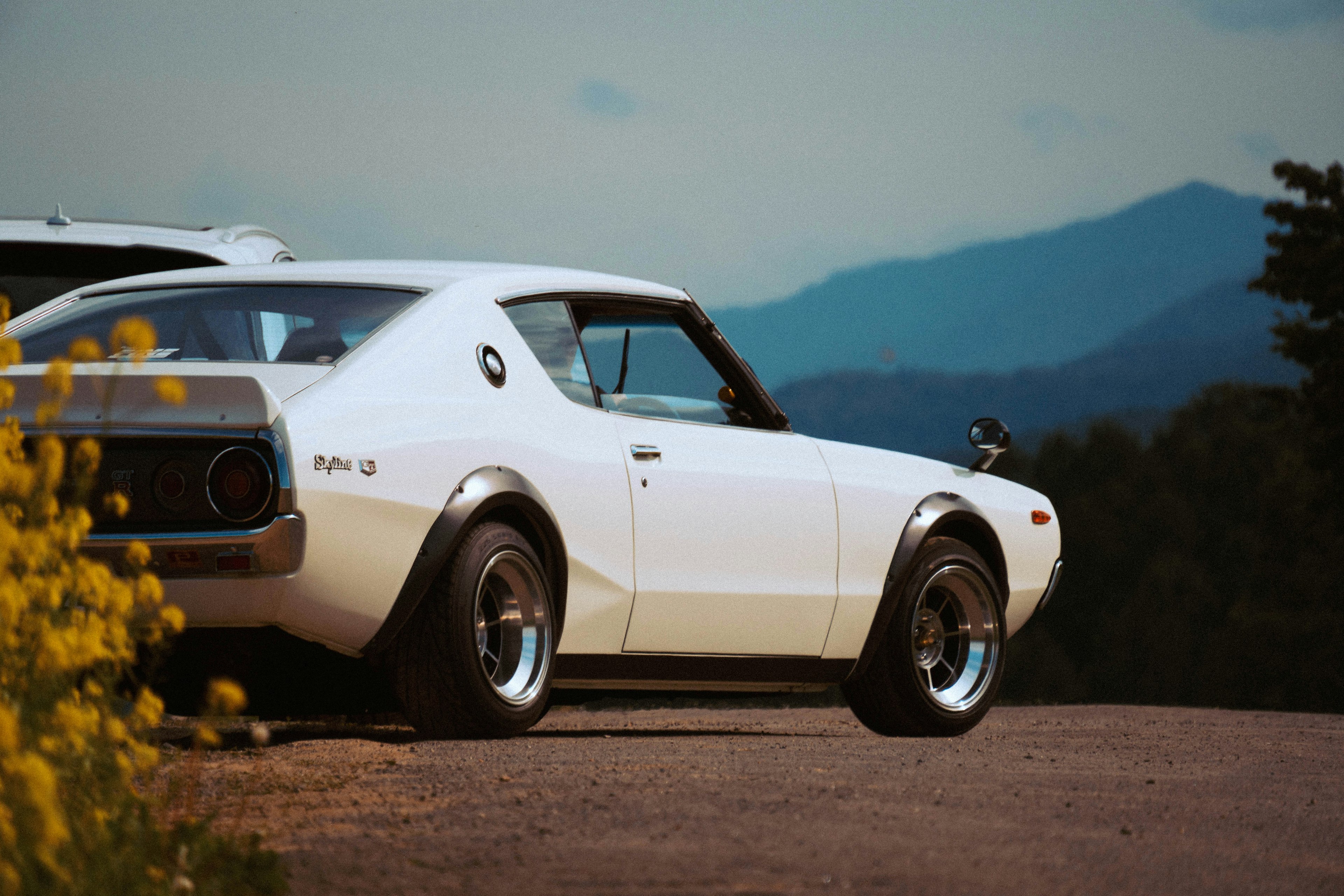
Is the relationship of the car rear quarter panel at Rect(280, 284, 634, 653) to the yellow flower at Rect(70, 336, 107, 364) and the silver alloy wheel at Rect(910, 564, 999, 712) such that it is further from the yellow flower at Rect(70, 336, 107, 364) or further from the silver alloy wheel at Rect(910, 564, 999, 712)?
the silver alloy wheel at Rect(910, 564, 999, 712)

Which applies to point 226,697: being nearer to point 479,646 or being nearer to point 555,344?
point 479,646

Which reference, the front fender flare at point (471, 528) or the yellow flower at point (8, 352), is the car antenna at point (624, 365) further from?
the yellow flower at point (8, 352)

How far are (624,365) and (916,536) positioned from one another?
1441 mm

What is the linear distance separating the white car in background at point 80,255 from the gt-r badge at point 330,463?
3.73 meters

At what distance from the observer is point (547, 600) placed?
5656 millimetres

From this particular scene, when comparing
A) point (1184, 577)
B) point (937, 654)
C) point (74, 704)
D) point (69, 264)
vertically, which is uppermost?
point (69, 264)

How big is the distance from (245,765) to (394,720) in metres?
2.94

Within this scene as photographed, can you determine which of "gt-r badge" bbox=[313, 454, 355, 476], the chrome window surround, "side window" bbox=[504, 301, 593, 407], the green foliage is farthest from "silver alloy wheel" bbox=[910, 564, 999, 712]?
the green foliage

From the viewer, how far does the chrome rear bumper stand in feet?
15.6

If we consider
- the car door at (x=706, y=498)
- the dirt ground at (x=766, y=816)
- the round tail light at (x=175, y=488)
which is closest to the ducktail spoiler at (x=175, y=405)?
the round tail light at (x=175, y=488)

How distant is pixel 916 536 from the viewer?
277 inches

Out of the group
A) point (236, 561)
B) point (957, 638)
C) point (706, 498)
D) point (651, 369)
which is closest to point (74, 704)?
point (236, 561)

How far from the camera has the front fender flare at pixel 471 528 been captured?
5.18 m

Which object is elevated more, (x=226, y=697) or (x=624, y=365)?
(x=624, y=365)
